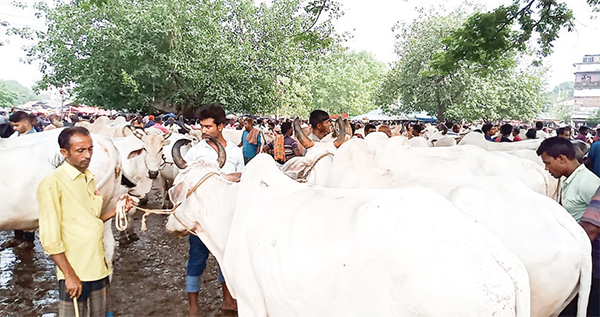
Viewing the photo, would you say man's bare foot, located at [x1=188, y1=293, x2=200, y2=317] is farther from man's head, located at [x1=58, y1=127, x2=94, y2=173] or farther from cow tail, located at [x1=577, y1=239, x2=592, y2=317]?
cow tail, located at [x1=577, y1=239, x2=592, y2=317]

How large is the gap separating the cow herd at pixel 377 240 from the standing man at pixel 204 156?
385 millimetres

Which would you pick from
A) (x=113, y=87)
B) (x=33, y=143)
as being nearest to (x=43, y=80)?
(x=113, y=87)

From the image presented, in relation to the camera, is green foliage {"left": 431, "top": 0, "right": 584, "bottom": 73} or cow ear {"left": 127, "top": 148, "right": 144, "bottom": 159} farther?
green foliage {"left": 431, "top": 0, "right": 584, "bottom": 73}

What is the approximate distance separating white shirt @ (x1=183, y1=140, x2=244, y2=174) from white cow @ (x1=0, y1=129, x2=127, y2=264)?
1.45 metres

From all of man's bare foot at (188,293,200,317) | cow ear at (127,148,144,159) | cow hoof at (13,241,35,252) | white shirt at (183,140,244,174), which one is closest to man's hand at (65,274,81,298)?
white shirt at (183,140,244,174)

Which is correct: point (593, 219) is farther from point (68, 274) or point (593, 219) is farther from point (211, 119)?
point (68, 274)

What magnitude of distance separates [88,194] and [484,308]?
2595mm

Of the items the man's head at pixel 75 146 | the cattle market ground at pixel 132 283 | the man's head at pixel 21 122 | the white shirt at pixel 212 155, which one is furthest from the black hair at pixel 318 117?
the man's head at pixel 21 122

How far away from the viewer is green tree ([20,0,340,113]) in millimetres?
17031

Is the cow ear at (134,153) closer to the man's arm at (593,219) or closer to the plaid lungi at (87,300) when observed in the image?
the plaid lungi at (87,300)

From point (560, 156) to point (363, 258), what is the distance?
225cm

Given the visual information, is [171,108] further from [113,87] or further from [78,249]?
[78,249]

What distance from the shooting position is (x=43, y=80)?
18.6 m

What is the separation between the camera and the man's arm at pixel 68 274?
113 inches
